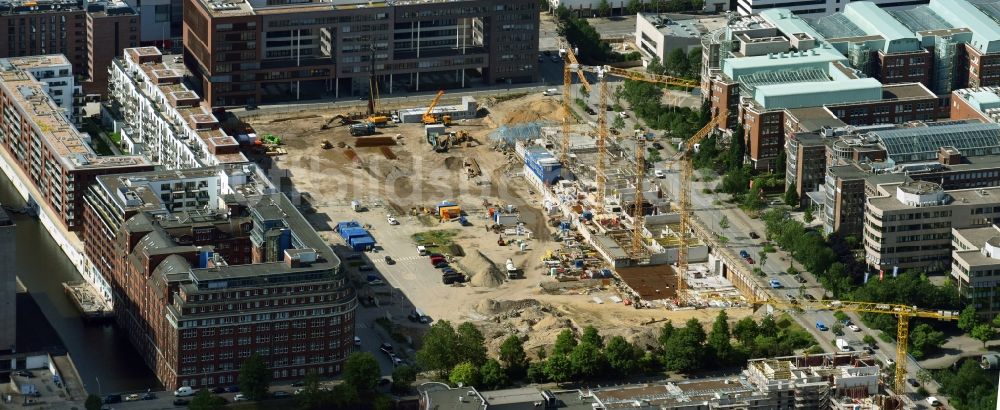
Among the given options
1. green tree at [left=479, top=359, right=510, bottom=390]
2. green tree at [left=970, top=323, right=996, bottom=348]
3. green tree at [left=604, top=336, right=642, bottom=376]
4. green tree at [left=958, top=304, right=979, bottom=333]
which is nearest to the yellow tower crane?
green tree at [left=958, top=304, right=979, bottom=333]

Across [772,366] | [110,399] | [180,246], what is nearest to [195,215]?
[180,246]

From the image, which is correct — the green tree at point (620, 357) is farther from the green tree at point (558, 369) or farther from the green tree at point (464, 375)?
the green tree at point (464, 375)

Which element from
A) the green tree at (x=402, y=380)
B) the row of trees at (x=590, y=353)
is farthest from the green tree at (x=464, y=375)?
the green tree at (x=402, y=380)

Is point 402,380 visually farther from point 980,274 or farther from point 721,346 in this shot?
point 980,274

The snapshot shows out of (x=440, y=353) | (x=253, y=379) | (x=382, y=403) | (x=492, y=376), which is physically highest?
(x=440, y=353)

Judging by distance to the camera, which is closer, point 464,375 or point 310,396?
point 310,396

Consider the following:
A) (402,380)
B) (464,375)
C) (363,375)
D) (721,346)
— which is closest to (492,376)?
(464,375)

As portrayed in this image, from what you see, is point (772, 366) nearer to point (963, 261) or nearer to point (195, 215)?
point (963, 261)
